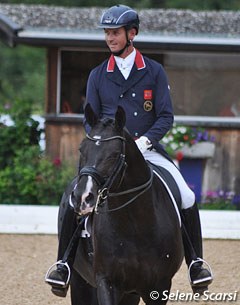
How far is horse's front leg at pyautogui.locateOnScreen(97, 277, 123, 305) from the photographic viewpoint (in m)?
5.80

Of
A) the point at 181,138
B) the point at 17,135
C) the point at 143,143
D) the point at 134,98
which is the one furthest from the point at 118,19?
the point at 17,135

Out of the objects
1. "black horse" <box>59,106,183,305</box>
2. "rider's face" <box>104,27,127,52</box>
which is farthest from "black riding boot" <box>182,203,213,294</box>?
"rider's face" <box>104,27,127,52</box>

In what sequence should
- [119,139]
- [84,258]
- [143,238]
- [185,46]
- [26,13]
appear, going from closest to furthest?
[119,139] → [143,238] → [84,258] → [185,46] → [26,13]

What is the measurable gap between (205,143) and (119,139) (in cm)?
866

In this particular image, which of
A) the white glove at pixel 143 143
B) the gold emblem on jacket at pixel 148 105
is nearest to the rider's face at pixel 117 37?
the gold emblem on jacket at pixel 148 105

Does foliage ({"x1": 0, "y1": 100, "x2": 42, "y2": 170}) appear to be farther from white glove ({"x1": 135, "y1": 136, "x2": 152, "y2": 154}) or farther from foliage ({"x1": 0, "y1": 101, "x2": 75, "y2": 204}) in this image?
white glove ({"x1": 135, "y1": 136, "x2": 152, "y2": 154})

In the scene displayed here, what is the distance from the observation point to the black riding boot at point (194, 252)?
21.2ft

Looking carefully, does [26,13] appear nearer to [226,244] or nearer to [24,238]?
[24,238]

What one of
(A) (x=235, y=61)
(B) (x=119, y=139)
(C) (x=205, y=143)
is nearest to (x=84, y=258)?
(B) (x=119, y=139)

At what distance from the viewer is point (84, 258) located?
6.43m

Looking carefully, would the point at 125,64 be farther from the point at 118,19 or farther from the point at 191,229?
the point at 191,229

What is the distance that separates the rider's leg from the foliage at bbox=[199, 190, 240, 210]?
7.14 meters

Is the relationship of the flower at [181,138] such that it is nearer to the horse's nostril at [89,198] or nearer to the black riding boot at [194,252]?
the black riding boot at [194,252]

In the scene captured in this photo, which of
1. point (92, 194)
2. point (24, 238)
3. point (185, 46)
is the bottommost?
point (24, 238)
